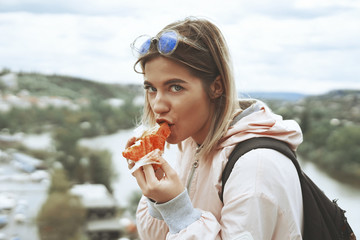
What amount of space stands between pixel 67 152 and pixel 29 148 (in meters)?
1.11

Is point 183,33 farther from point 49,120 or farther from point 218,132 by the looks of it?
point 49,120

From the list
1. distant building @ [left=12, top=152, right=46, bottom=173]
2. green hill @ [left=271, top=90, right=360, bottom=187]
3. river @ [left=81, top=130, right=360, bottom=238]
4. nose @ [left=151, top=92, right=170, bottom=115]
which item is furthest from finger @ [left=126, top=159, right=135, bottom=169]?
distant building @ [left=12, top=152, right=46, bottom=173]

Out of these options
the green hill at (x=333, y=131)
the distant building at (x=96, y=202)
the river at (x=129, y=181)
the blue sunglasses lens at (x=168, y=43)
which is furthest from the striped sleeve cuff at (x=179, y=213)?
the distant building at (x=96, y=202)

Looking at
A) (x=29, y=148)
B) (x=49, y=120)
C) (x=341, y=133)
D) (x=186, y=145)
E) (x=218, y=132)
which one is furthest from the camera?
(x=49, y=120)

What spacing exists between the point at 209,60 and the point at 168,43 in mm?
161

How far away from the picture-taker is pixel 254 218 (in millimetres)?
1074

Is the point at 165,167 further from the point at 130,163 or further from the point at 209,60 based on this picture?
the point at 209,60

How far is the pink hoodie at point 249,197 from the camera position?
1.08 meters

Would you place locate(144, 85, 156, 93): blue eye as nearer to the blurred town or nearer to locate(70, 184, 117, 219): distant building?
the blurred town

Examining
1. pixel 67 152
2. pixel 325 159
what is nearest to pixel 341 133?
pixel 325 159

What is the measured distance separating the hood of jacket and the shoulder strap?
0.02m

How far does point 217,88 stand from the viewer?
1378mm

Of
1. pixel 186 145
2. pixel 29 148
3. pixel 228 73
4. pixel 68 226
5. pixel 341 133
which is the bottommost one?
pixel 68 226

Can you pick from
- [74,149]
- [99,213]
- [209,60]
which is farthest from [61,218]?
[209,60]
